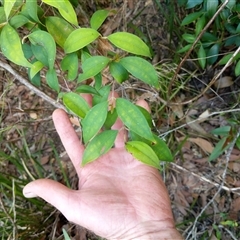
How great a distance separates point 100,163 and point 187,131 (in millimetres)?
769

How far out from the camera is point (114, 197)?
1045mm

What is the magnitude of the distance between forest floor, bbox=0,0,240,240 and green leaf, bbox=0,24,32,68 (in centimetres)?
78

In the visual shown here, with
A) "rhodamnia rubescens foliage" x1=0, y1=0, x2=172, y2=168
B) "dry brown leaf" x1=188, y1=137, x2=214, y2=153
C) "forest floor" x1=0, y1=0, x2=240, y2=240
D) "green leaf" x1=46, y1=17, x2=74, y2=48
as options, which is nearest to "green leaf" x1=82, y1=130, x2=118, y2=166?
"rhodamnia rubescens foliage" x1=0, y1=0, x2=172, y2=168

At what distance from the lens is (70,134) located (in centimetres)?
116


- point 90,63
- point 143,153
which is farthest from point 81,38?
point 143,153

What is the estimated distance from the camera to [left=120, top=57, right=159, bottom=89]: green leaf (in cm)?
84

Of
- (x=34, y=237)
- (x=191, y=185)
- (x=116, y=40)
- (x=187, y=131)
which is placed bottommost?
(x=34, y=237)

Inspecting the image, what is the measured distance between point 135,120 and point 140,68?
0.12 meters

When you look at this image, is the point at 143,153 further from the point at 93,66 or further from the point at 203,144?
the point at 203,144

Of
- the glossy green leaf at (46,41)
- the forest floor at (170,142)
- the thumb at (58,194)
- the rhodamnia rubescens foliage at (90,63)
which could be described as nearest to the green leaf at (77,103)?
the rhodamnia rubescens foliage at (90,63)

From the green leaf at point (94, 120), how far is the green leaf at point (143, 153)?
0.31 ft

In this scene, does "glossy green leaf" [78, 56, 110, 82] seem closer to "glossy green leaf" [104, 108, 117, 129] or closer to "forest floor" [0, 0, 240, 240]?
"glossy green leaf" [104, 108, 117, 129]

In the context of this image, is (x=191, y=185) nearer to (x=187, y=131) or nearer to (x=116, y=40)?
(x=187, y=131)

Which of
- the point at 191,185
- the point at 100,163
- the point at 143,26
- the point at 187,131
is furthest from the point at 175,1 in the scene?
the point at 100,163
